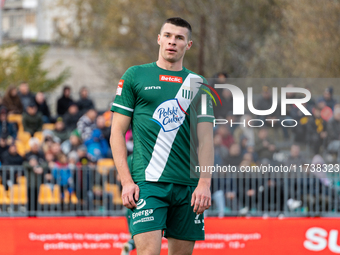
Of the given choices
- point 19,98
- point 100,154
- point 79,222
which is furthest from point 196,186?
point 19,98

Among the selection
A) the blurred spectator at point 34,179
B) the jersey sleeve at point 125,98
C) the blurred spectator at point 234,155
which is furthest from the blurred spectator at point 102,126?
the jersey sleeve at point 125,98

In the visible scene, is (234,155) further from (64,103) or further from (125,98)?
(125,98)

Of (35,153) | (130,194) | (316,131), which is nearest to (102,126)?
(35,153)

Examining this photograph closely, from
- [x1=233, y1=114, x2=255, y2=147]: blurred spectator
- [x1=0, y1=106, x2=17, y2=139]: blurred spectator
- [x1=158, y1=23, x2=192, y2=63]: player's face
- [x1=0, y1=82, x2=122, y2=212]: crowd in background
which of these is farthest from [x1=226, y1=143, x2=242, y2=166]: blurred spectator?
[x1=158, y1=23, x2=192, y2=63]: player's face

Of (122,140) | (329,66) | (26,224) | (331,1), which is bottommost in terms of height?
(26,224)

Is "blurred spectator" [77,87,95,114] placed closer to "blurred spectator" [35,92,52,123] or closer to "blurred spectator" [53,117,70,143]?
"blurred spectator" [35,92,52,123]

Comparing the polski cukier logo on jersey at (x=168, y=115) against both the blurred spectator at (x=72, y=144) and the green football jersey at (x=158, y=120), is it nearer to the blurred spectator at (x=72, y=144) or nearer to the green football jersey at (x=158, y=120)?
the green football jersey at (x=158, y=120)

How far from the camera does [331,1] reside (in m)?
19.9

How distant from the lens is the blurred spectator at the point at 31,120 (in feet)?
44.6

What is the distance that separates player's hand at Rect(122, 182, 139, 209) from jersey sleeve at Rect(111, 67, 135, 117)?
1.87 feet

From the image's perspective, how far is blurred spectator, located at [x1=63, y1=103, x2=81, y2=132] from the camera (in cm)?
1374

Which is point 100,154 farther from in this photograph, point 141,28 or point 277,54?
point 141,28

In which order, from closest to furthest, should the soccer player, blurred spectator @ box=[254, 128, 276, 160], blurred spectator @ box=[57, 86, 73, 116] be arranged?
the soccer player
blurred spectator @ box=[254, 128, 276, 160]
blurred spectator @ box=[57, 86, 73, 116]

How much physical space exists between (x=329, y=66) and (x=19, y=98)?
36.5 feet
